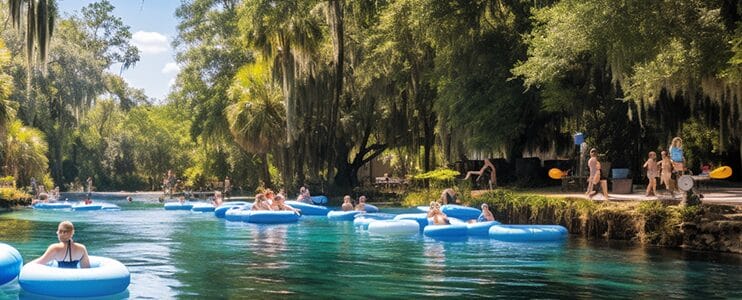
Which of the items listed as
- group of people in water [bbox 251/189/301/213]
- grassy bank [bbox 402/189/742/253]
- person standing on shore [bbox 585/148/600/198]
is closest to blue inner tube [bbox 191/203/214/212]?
group of people in water [bbox 251/189/301/213]

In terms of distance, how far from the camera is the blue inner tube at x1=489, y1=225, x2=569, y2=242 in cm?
1820

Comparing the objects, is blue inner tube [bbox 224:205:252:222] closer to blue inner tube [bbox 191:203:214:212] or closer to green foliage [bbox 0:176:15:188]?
blue inner tube [bbox 191:203:214:212]

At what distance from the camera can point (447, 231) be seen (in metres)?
19.3

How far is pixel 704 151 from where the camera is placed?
3322cm

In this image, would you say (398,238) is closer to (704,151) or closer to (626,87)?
(626,87)

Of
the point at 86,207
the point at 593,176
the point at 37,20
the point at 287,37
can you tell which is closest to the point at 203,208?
the point at 86,207

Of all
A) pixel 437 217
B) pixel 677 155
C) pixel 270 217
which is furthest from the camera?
pixel 270 217

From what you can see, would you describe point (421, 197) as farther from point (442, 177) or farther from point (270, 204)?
point (270, 204)

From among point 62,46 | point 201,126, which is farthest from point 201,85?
point 62,46

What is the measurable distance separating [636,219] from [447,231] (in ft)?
13.9

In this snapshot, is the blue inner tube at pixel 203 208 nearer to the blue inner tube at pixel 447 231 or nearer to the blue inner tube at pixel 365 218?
the blue inner tube at pixel 365 218

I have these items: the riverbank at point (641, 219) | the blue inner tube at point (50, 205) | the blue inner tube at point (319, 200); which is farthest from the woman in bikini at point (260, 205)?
the blue inner tube at point (50, 205)

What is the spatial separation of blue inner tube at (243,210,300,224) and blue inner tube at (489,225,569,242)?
8408 mm

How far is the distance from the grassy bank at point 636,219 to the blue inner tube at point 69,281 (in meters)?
11.2
